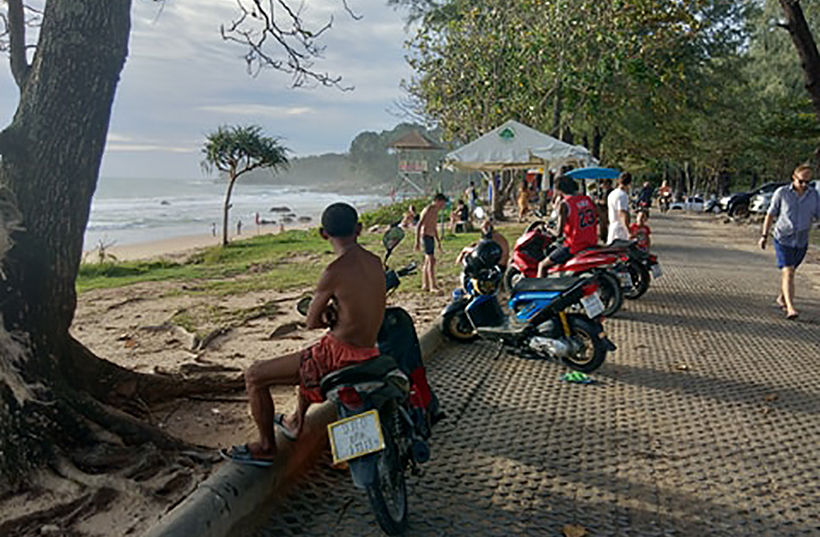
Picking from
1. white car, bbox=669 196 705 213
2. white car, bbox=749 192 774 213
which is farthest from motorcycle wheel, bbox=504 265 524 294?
white car, bbox=669 196 705 213

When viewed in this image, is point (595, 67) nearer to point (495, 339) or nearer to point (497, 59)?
point (497, 59)

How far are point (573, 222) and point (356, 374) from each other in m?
4.60

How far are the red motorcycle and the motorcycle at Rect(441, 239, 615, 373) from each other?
0.38 meters

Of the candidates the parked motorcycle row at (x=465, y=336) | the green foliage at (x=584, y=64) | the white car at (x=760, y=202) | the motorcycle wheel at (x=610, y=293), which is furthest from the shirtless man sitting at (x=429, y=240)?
the white car at (x=760, y=202)

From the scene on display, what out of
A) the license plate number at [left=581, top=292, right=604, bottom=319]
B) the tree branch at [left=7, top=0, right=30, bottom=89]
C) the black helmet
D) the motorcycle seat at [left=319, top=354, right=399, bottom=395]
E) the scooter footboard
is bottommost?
the scooter footboard

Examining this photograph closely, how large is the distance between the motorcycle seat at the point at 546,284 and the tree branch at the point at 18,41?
4.06 meters

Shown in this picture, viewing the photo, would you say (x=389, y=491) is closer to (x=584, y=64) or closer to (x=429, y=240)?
(x=429, y=240)

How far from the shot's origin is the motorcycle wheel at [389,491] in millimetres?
2861

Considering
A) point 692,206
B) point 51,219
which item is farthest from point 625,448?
point 692,206

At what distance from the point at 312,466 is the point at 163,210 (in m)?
48.3

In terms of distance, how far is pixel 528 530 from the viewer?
9.86 ft

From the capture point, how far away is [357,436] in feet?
9.36

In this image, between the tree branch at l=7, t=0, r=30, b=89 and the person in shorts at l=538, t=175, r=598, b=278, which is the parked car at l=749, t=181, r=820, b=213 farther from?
the tree branch at l=7, t=0, r=30, b=89

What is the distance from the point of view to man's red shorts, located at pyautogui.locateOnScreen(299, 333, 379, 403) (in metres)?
3.03
